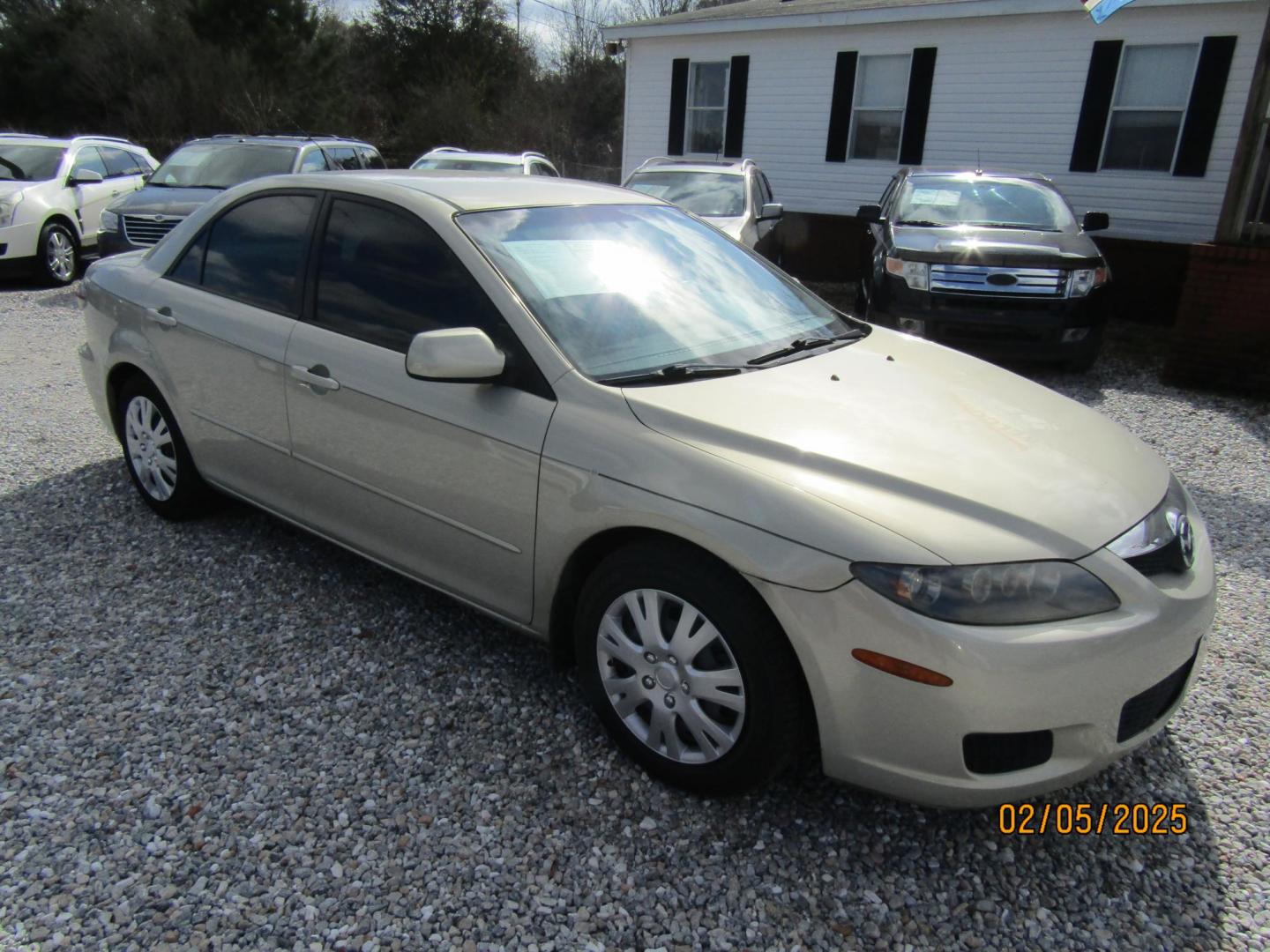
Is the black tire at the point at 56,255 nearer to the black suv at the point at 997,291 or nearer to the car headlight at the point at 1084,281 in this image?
the black suv at the point at 997,291

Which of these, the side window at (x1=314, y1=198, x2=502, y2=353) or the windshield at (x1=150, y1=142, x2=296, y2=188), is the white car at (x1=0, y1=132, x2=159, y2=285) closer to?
the windshield at (x1=150, y1=142, x2=296, y2=188)

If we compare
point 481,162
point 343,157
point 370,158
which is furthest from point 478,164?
point 343,157

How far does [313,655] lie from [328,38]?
99.5ft

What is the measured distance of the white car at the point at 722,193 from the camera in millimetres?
9352

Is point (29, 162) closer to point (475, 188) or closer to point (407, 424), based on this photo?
point (475, 188)

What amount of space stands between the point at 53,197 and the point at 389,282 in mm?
10327

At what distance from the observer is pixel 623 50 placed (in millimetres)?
16312

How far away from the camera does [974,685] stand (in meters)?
2.07

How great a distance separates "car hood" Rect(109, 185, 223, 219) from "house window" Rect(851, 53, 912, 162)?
9.10m

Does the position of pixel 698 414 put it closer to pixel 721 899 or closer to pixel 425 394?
pixel 425 394

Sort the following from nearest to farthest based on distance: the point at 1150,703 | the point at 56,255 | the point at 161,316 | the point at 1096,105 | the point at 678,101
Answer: the point at 1150,703 → the point at 161,316 → the point at 56,255 → the point at 1096,105 → the point at 678,101

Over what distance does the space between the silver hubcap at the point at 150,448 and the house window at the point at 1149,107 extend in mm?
11874

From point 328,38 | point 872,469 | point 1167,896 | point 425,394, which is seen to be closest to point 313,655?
point 425,394

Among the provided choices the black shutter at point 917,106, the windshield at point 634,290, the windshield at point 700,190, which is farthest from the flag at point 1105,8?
the windshield at point 634,290
